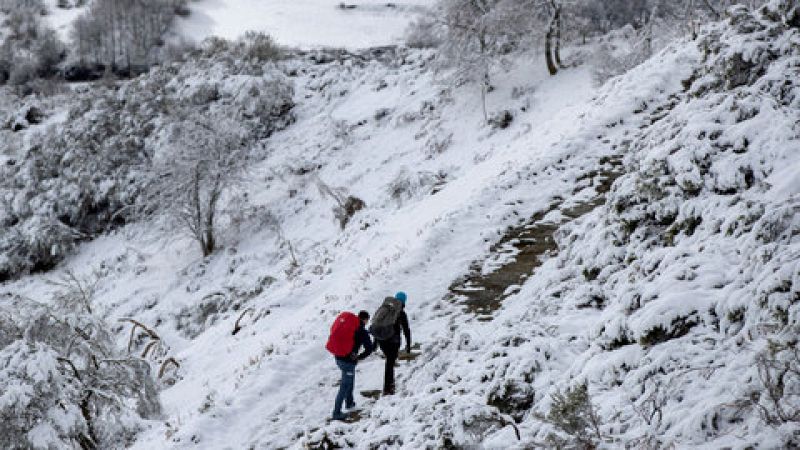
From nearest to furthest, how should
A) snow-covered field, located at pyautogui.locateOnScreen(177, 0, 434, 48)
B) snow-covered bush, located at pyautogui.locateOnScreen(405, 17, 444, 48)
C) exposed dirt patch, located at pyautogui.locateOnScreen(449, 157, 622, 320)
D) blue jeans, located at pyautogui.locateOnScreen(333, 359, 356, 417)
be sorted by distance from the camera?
blue jeans, located at pyautogui.locateOnScreen(333, 359, 356, 417) < exposed dirt patch, located at pyautogui.locateOnScreen(449, 157, 622, 320) < snow-covered bush, located at pyautogui.locateOnScreen(405, 17, 444, 48) < snow-covered field, located at pyautogui.locateOnScreen(177, 0, 434, 48)

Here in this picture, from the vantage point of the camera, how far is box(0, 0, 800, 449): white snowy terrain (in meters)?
4.88

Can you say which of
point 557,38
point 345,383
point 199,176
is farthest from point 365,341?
point 557,38

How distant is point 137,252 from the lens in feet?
100

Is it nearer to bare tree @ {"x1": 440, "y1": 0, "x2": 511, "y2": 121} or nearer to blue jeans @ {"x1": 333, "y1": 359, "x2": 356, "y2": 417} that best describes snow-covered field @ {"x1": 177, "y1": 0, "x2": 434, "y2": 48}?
bare tree @ {"x1": 440, "y1": 0, "x2": 511, "y2": 121}

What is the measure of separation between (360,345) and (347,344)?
0.23m

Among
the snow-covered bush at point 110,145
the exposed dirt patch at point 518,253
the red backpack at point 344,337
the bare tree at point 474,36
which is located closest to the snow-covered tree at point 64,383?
the red backpack at point 344,337

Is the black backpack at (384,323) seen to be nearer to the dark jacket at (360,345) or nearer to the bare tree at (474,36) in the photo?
the dark jacket at (360,345)

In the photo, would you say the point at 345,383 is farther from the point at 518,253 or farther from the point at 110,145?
the point at 110,145

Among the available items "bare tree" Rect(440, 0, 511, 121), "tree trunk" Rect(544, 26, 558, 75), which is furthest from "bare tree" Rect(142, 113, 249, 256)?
"tree trunk" Rect(544, 26, 558, 75)

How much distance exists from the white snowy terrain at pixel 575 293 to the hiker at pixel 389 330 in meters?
0.38

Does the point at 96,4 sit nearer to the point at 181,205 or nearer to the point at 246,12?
the point at 246,12

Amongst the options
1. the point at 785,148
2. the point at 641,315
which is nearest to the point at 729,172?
the point at 785,148

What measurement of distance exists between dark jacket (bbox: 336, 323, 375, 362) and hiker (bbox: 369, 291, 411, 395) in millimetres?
123

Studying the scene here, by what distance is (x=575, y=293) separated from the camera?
8.01m
